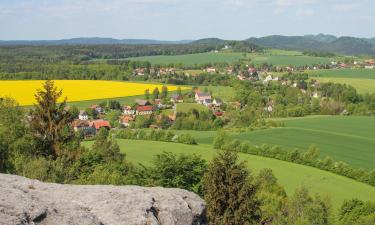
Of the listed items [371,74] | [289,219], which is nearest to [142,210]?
[289,219]

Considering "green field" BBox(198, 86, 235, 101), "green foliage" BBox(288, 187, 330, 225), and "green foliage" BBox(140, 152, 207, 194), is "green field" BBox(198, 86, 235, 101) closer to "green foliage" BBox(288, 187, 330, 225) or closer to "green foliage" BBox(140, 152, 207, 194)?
"green foliage" BBox(288, 187, 330, 225)

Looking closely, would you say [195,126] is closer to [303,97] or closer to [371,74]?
[303,97]

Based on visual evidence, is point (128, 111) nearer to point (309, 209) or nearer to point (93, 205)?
point (309, 209)

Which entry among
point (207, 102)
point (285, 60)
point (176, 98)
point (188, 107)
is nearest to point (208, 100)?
point (207, 102)

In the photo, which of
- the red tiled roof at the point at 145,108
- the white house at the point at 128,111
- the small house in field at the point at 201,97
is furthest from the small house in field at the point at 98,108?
the small house in field at the point at 201,97

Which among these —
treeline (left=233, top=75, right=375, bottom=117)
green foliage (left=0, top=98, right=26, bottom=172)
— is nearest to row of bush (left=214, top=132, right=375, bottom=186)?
green foliage (left=0, top=98, right=26, bottom=172)

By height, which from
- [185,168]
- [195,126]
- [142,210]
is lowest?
[195,126]
